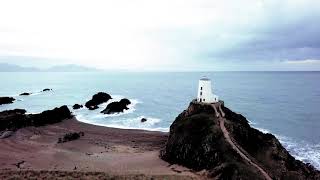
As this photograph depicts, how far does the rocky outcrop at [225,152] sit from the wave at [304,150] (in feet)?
11.1

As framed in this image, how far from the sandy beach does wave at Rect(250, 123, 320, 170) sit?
15497 millimetres

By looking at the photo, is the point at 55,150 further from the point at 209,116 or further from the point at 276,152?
the point at 276,152

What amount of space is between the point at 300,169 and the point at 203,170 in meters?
9.94

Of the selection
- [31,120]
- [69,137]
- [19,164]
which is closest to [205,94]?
[69,137]

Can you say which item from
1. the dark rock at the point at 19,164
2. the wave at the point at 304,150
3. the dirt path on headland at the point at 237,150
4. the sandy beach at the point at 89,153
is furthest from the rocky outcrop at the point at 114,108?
the dirt path on headland at the point at 237,150

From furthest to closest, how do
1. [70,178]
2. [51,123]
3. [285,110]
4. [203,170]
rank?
[285,110] < [51,123] < [203,170] < [70,178]

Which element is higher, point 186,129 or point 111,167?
point 186,129

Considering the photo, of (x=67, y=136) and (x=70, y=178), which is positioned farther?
(x=67, y=136)

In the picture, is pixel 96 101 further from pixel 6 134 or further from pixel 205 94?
pixel 205 94

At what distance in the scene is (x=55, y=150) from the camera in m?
41.4

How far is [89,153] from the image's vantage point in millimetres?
40469

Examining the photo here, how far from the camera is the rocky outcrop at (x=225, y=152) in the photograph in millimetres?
31359

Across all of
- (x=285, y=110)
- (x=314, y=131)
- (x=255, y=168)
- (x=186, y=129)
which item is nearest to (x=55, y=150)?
(x=186, y=129)

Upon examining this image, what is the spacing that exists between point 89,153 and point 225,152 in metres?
15.9
